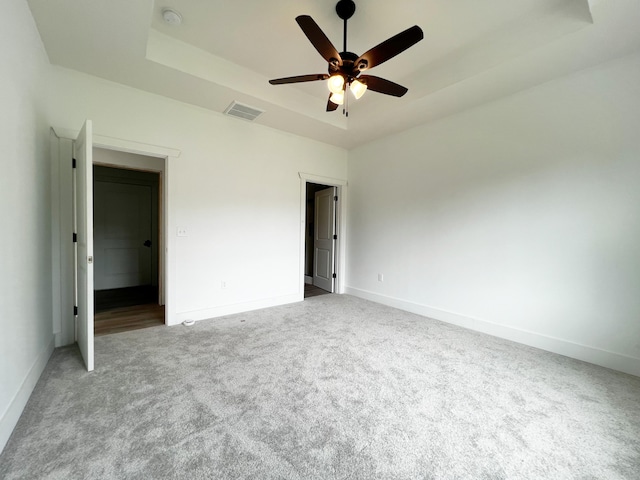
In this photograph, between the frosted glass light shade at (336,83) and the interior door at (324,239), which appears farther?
the interior door at (324,239)

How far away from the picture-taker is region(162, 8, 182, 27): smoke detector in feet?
7.58

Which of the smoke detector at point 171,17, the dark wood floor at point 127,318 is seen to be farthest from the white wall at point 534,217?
the dark wood floor at point 127,318

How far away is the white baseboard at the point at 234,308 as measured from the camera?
137 inches

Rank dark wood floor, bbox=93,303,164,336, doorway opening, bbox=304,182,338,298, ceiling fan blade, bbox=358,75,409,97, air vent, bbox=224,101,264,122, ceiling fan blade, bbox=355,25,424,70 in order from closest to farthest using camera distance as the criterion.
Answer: ceiling fan blade, bbox=355,25,424,70 → ceiling fan blade, bbox=358,75,409,97 → dark wood floor, bbox=93,303,164,336 → air vent, bbox=224,101,264,122 → doorway opening, bbox=304,182,338,298

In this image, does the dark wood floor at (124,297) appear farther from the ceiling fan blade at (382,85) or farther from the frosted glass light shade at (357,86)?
the ceiling fan blade at (382,85)

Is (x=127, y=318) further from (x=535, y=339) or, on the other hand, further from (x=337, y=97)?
(x=535, y=339)

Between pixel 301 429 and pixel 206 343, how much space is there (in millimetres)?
1628

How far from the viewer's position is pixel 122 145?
Answer: 9.78 feet

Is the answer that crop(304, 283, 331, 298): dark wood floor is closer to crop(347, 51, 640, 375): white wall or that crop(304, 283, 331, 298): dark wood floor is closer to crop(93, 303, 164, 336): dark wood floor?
crop(347, 51, 640, 375): white wall

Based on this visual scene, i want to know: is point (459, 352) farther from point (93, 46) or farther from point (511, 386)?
point (93, 46)

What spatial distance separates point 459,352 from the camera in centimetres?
274

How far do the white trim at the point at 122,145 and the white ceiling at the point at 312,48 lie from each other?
630mm

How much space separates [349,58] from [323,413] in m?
2.66

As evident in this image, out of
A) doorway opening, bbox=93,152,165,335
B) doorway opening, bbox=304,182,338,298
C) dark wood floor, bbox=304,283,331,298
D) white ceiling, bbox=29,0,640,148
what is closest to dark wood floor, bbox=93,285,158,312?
doorway opening, bbox=93,152,165,335
